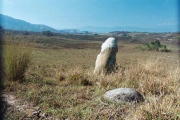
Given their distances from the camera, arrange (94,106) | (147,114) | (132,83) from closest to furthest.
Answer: (147,114) < (94,106) < (132,83)

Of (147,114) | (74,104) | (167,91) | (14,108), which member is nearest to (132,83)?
(167,91)

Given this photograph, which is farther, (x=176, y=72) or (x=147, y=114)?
(x=176, y=72)

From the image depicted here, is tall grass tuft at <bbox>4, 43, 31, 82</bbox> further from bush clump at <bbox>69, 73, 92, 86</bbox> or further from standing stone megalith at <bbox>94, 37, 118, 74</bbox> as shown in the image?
standing stone megalith at <bbox>94, 37, 118, 74</bbox>

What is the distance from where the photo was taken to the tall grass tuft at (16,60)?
6.77 metres

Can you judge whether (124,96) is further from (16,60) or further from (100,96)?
(16,60)

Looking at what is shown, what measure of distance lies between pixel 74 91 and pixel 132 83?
170cm

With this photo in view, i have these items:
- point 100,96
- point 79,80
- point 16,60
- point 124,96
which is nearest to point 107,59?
point 79,80

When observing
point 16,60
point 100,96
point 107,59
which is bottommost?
point 100,96

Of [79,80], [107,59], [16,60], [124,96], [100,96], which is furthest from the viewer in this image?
[107,59]

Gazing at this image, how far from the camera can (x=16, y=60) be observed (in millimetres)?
6875

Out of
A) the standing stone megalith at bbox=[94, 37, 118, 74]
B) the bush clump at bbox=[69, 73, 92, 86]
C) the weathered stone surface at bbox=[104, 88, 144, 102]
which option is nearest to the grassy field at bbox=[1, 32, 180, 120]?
the bush clump at bbox=[69, 73, 92, 86]

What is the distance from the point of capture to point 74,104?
209 inches

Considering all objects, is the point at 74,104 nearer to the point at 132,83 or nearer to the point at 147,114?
the point at 147,114

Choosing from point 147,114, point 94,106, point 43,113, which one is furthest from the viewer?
point 94,106
